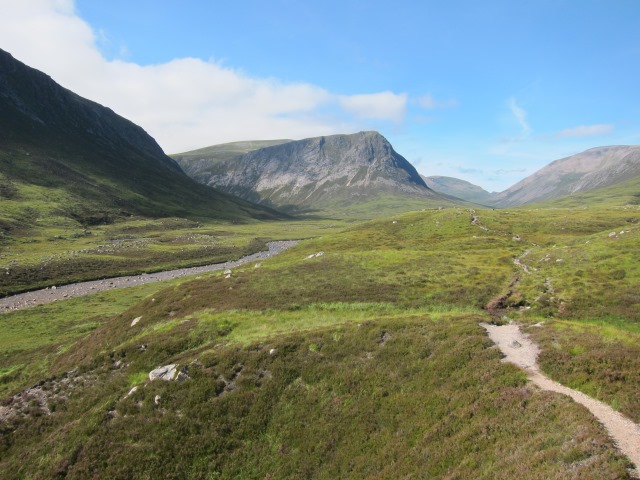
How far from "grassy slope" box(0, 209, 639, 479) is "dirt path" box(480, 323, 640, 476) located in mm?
731

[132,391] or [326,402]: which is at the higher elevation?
[326,402]

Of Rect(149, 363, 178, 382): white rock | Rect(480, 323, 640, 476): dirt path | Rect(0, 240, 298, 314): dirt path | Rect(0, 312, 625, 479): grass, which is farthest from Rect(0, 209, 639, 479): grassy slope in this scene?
Rect(0, 240, 298, 314): dirt path

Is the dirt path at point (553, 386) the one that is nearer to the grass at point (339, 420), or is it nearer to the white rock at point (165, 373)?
the grass at point (339, 420)

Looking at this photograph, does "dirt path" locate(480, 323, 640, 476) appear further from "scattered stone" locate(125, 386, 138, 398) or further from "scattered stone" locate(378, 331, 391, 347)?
"scattered stone" locate(125, 386, 138, 398)

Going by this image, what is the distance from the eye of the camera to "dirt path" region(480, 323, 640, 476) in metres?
13.3

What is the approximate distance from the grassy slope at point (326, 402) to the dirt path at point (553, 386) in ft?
2.40

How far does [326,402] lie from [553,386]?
1227 cm

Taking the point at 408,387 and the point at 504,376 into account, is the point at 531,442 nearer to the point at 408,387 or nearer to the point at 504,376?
the point at 504,376

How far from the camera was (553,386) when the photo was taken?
18.2 meters

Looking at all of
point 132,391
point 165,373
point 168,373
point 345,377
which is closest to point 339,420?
point 345,377

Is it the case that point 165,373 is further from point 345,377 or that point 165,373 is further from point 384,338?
point 384,338

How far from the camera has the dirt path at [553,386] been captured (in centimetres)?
1331

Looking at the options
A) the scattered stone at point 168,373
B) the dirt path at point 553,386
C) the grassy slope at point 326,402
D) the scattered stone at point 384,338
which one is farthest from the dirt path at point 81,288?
the dirt path at point 553,386

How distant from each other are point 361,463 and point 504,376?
8.69 m
